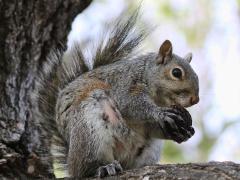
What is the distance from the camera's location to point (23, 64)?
9.70 ft

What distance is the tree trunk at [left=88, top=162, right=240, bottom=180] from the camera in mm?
2068

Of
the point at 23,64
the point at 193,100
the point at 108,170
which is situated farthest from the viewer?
the point at 23,64

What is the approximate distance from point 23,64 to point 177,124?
82cm

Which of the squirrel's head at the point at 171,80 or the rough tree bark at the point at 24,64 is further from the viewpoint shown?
the squirrel's head at the point at 171,80

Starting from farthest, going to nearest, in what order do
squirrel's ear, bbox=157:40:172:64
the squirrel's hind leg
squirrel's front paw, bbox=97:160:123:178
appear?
squirrel's ear, bbox=157:40:172:64 < the squirrel's hind leg < squirrel's front paw, bbox=97:160:123:178

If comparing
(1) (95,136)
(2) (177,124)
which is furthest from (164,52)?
(1) (95,136)

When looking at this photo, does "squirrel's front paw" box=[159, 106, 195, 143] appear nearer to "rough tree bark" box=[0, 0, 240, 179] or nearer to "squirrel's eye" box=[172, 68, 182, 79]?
"squirrel's eye" box=[172, 68, 182, 79]

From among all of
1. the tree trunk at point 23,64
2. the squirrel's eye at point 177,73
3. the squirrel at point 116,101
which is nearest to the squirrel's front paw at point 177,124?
the squirrel at point 116,101

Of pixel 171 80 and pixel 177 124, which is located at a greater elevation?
pixel 171 80

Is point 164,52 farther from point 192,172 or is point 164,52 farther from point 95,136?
point 192,172

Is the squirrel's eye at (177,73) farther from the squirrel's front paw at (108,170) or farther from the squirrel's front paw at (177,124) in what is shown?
the squirrel's front paw at (108,170)

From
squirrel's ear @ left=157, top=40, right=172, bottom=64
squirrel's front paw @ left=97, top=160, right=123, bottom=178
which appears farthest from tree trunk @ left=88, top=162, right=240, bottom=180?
squirrel's ear @ left=157, top=40, right=172, bottom=64

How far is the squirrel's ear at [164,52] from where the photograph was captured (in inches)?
122

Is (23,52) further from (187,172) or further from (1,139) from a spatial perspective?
(187,172)
